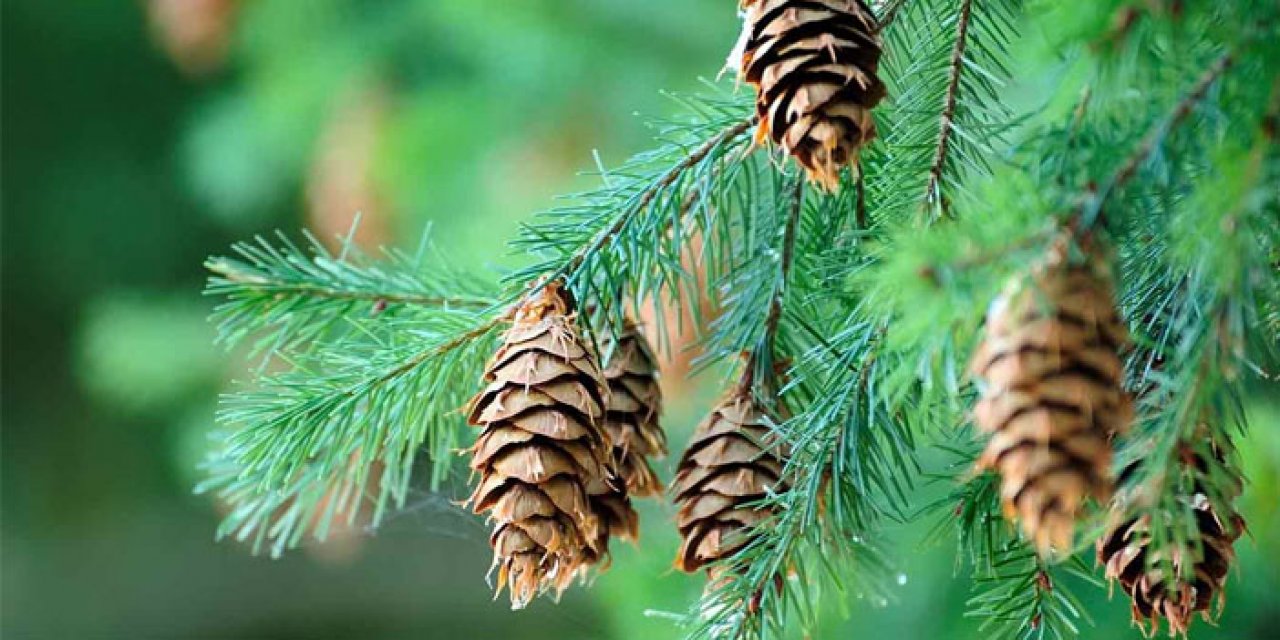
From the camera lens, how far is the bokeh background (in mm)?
1672

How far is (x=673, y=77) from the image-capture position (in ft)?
6.80

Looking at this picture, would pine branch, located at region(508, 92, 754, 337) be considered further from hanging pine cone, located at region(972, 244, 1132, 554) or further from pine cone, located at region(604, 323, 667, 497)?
hanging pine cone, located at region(972, 244, 1132, 554)

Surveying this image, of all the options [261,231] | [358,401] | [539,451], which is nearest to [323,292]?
[358,401]

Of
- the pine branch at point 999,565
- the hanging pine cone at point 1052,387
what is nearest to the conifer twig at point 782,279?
the pine branch at point 999,565

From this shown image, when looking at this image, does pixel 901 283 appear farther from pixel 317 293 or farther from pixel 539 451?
pixel 317 293

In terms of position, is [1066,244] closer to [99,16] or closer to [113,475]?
[99,16]

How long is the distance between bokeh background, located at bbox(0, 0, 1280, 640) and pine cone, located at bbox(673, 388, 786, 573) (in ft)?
1.00

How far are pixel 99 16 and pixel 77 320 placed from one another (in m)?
0.89

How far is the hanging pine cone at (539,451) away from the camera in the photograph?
0.54m

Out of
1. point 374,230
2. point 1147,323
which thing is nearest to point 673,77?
point 374,230

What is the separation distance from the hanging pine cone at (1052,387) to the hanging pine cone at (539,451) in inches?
7.9

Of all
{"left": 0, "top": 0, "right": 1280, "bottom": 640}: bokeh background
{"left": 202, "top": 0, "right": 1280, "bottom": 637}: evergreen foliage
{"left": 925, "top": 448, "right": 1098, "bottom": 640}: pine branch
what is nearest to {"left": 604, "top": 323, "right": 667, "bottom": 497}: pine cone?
{"left": 202, "top": 0, "right": 1280, "bottom": 637}: evergreen foliage

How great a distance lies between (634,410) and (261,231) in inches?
109

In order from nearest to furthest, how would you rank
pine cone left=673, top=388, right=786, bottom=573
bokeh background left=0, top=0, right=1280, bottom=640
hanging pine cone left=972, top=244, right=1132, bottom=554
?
hanging pine cone left=972, top=244, right=1132, bottom=554 < pine cone left=673, top=388, right=786, bottom=573 < bokeh background left=0, top=0, right=1280, bottom=640
